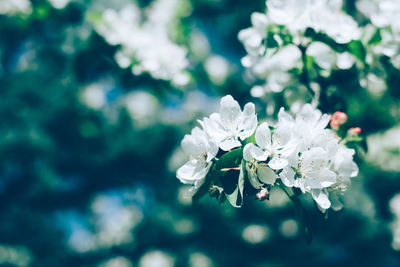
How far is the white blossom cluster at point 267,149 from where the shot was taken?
1.20 m

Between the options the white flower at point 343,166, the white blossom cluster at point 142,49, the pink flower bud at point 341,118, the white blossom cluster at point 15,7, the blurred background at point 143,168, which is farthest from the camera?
the blurred background at point 143,168

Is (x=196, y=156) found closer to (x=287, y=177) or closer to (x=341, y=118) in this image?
(x=287, y=177)

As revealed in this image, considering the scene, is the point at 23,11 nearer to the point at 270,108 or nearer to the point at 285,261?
the point at 270,108

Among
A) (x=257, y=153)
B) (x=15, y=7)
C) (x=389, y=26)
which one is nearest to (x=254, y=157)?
(x=257, y=153)

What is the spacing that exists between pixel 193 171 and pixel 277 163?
0.30m

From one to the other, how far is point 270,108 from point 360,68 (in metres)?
0.52

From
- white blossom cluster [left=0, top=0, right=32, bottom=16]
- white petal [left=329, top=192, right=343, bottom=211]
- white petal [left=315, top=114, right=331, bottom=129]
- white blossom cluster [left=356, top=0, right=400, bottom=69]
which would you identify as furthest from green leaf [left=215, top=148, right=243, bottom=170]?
white blossom cluster [left=0, top=0, right=32, bottom=16]

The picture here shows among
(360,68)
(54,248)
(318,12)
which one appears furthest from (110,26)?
(54,248)

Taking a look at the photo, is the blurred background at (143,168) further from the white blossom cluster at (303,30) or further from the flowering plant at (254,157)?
the flowering plant at (254,157)

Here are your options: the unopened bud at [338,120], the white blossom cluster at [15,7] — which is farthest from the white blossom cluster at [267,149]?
the white blossom cluster at [15,7]

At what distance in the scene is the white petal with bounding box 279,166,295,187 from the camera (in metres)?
1.19

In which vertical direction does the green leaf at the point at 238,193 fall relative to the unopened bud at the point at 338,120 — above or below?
below

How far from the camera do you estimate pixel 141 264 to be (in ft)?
15.9

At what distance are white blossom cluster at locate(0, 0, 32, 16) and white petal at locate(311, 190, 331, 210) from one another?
2.47 metres
